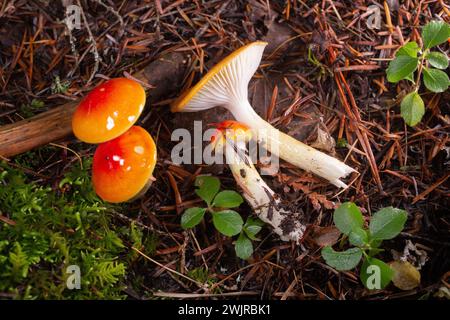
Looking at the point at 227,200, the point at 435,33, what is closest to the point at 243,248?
the point at 227,200

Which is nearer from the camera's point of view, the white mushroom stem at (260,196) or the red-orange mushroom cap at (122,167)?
the red-orange mushroom cap at (122,167)

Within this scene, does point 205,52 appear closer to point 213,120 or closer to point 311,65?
point 213,120

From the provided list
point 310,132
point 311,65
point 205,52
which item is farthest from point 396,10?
point 205,52

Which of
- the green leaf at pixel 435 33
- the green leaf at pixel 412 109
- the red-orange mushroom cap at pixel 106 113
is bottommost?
the green leaf at pixel 412 109

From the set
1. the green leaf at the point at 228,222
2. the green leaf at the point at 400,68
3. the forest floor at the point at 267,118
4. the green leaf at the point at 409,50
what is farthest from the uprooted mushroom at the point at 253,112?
the green leaf at the point at 409,50

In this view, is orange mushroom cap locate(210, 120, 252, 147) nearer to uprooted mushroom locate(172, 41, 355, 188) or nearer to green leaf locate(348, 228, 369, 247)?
uprooted mushroom locate(172, 41, 355, 188)

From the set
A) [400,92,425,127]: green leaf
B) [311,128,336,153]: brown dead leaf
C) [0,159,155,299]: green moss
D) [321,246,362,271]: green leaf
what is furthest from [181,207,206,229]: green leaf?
[400,92,425,127]: green leaf

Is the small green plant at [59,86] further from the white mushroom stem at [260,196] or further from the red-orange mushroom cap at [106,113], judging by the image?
the white mushroom stem at [260,196]
